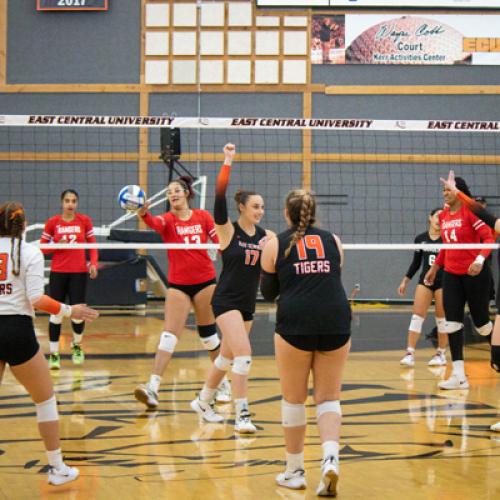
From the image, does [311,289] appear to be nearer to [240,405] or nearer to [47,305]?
[47,305]

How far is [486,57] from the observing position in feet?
66.3

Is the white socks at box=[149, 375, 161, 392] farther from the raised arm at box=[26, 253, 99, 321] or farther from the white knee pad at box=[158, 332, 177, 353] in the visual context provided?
the raised arm at box=[26, 253, 99, 321]

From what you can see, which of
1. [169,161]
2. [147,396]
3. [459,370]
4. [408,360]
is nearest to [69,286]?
[147,396]

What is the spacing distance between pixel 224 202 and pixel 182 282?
1.55m

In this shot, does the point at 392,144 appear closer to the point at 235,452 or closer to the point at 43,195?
the point at 43,195

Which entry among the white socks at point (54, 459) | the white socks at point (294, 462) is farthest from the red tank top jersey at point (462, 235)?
the white socks at point (54, 459)

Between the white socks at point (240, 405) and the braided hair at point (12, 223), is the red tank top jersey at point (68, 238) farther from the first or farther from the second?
the braided hair at point (12, 223)

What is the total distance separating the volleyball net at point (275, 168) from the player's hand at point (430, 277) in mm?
9018

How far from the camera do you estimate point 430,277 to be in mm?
10188

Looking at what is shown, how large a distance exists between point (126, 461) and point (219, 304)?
1.61 metres

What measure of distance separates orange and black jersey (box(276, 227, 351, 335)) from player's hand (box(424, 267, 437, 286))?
5241 millimetres

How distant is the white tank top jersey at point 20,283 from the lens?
4941 mm

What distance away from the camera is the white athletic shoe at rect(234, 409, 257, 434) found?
6547mm

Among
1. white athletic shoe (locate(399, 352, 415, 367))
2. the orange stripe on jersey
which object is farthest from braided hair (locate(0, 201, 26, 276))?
white athletic shoe (locate(399, 352, 415, 367))
